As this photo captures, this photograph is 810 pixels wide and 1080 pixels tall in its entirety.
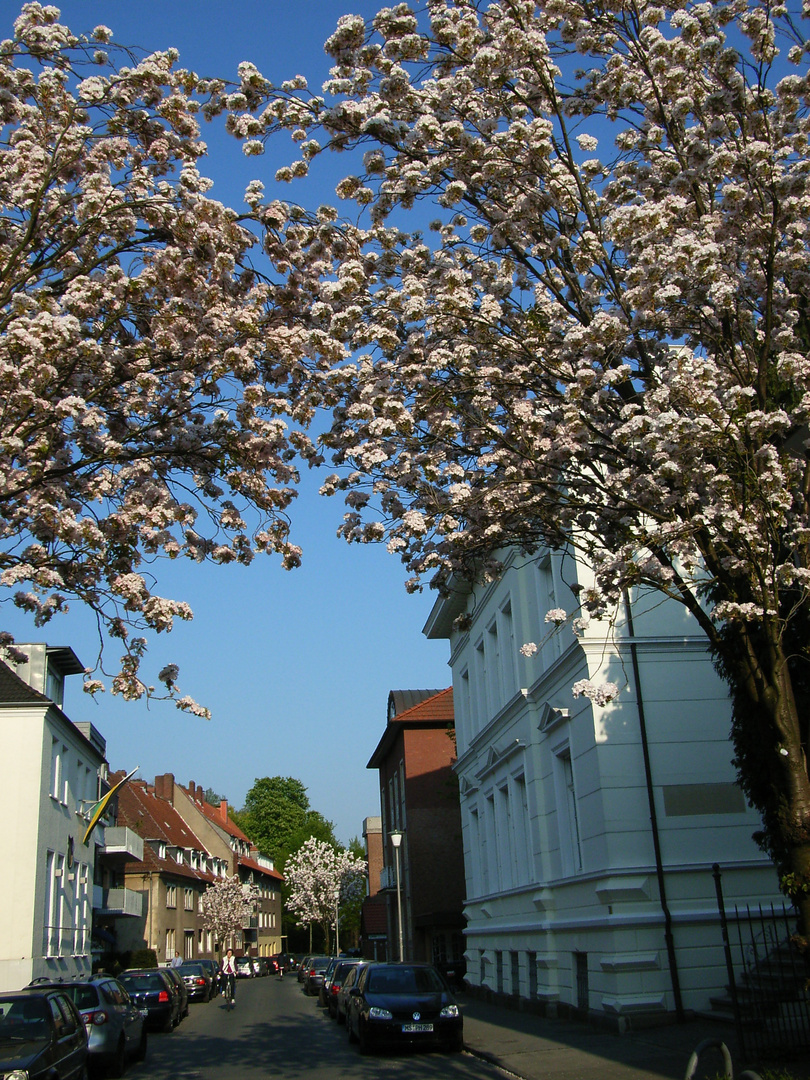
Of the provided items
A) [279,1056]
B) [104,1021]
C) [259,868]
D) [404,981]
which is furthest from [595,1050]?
[259,868]

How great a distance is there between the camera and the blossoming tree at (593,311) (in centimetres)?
707

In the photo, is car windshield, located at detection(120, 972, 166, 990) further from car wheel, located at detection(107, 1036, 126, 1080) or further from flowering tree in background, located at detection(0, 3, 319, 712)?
flowering tree in background, located at detection(0, 3, 319, 712)

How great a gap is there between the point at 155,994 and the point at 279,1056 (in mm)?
8298

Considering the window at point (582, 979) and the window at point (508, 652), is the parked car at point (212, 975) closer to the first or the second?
the window at point (508, 652)

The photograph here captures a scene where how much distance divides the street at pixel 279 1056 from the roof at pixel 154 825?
25.3 meters

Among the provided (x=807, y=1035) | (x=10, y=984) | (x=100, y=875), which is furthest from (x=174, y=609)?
(x=100, y=875)

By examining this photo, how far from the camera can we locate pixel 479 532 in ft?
27.3

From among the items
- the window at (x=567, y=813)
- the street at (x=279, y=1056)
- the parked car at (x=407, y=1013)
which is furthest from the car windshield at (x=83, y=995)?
the window at (x=567, y=813)

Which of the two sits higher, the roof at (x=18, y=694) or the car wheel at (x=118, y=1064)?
the roof at (x=18, y=694)

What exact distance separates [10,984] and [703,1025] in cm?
1981

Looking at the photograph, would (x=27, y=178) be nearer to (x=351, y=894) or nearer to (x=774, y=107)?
(x=774, y=107)

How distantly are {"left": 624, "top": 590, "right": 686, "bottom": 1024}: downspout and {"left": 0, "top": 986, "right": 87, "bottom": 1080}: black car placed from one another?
817 centimetres

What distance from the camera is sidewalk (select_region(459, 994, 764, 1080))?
10.8 m

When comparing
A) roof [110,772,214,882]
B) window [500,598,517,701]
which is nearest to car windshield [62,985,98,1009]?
window [500,598,517,701]
